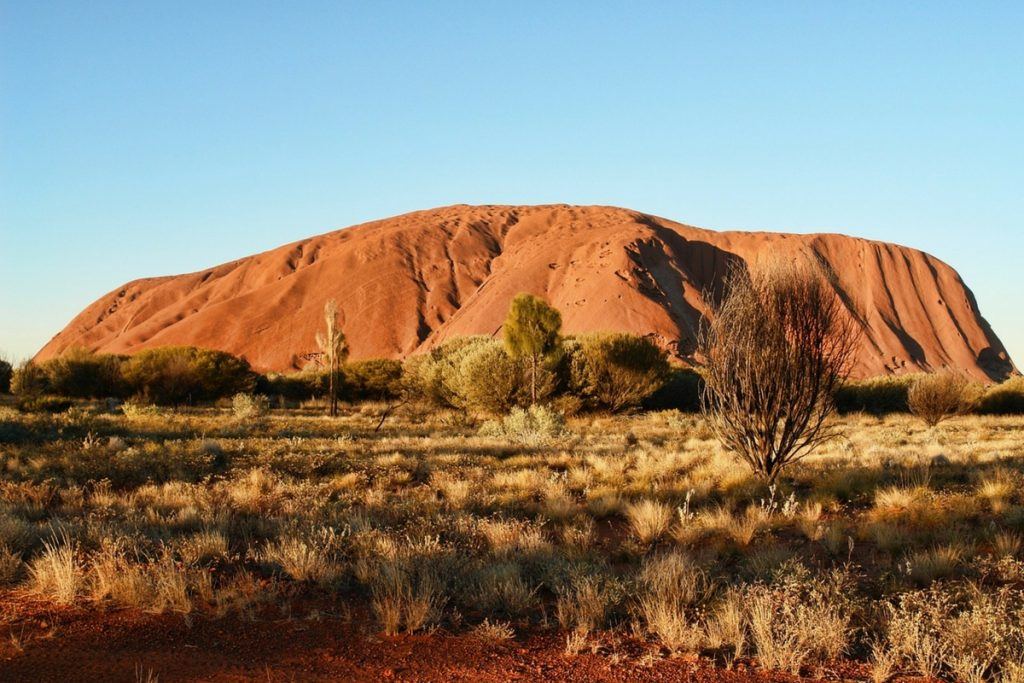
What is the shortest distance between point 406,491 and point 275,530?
3.40 meters

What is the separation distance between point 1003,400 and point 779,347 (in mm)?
31619

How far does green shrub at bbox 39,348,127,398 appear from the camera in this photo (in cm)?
3494

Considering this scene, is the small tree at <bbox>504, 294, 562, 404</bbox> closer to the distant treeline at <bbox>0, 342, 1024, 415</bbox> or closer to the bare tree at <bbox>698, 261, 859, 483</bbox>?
the distant treeline at <bbox>0, 342, 1024, 415</bbox>

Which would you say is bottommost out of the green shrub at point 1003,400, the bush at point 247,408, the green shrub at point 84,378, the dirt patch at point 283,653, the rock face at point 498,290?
the green shrub at point 1003,400

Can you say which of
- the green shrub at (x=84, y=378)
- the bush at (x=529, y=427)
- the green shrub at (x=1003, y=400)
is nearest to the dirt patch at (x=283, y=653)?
the bush at (x=529, y=427)

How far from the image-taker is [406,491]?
11.6 meters

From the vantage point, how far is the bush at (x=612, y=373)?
1259 inches

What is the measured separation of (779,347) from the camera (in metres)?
11.0

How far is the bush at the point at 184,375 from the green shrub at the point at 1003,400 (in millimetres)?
36181

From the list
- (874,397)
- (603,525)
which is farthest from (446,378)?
(603,525)

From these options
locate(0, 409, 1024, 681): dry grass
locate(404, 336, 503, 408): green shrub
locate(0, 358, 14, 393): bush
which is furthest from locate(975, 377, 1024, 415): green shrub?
locate(0, 358, 14, 393): bush

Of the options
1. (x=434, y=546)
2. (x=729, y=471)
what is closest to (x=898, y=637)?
(x=434, y=546)

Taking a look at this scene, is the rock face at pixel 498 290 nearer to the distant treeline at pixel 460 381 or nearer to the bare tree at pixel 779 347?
the distant treeline at pixel 460 381

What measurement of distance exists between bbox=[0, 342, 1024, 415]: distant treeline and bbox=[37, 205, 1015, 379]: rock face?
23763mm
